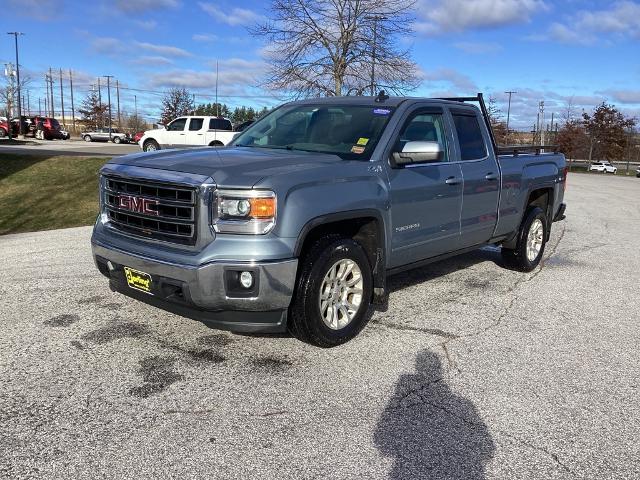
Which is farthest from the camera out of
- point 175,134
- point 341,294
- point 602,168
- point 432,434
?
point 602,168

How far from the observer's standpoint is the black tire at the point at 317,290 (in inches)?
157

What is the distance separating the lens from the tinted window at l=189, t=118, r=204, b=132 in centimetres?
2545

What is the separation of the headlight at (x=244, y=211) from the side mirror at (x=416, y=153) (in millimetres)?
1425

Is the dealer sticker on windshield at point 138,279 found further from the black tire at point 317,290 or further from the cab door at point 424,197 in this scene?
the cab door at point 424,197

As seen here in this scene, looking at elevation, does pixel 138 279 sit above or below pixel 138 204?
below

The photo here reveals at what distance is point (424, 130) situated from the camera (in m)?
5.29

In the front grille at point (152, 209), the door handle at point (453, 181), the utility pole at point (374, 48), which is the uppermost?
the utility pole at point (374, 48)

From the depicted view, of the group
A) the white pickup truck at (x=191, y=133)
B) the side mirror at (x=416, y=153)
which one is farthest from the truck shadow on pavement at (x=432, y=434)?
the white pickup truck at (x=191, y=133)

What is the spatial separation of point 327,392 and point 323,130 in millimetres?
2455

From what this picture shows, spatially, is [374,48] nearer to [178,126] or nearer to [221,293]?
[178,126]

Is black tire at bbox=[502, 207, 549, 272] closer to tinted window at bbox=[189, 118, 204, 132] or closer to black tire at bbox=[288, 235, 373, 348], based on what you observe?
black tire at bbox=[288, 235, 373, 348]

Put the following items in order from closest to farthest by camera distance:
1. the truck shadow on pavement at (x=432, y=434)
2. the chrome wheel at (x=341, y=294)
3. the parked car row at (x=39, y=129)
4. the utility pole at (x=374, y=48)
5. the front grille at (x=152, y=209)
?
1. the truck shadow on pavement at (x=432, y=434)
2. the front grille at (x=152, y=209)
3. the chrome wheel at (x=341, y=294)
4. the utility pole at (x=374, y=48)
5. the parked car row at (x=39, y=129)

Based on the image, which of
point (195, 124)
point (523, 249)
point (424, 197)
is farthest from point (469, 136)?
point (195, 124)

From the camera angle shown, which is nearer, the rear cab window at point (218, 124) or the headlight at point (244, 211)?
the headlight at point (244, 211)
